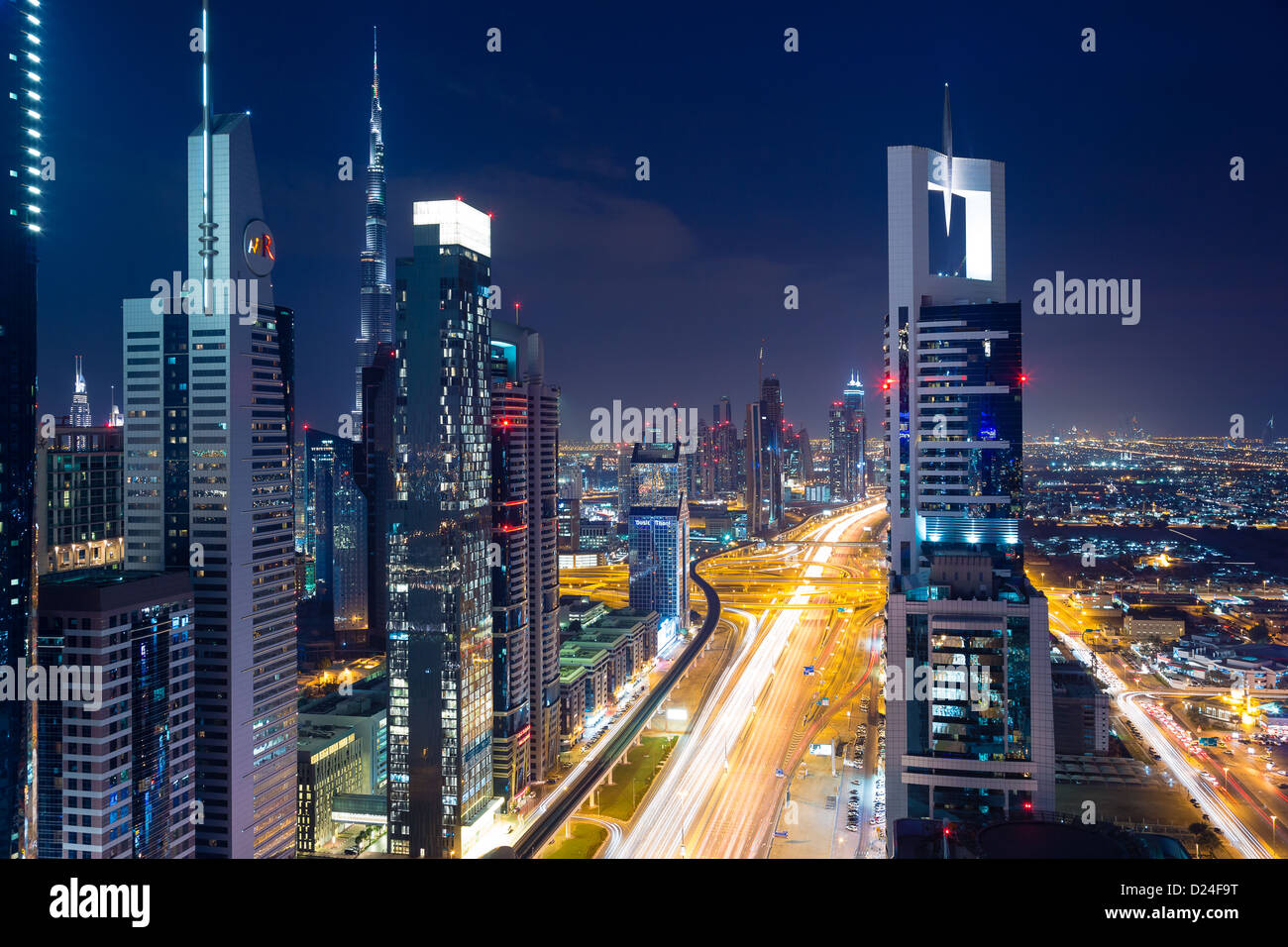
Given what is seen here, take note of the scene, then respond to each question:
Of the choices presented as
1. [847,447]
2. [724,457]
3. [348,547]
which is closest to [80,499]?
[348,547]

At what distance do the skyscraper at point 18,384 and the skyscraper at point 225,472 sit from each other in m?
3.27

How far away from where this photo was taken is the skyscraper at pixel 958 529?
11633 mm

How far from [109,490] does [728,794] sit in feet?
46.5

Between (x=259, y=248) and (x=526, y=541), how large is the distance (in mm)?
8411

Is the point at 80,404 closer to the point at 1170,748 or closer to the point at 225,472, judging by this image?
the point at 225,472

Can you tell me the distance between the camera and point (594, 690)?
76.7ft

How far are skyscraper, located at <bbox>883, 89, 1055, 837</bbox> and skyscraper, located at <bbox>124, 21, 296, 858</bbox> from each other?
1045 cm

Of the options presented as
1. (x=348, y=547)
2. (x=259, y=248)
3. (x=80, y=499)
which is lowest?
(x=348, y=547)

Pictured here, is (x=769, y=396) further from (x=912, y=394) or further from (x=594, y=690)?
(x=912, y=394)

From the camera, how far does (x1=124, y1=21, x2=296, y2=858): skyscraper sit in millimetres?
14188

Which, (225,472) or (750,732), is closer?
(225,472)

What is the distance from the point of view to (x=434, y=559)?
15.5m

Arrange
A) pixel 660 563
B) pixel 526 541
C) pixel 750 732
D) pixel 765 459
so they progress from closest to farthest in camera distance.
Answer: pixel 526 541 → pixel 750 732 → pixel 660 563 → pixel 765 459

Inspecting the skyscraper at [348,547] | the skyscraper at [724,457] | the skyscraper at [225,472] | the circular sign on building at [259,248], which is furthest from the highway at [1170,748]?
the skyscraper at [724,457]
